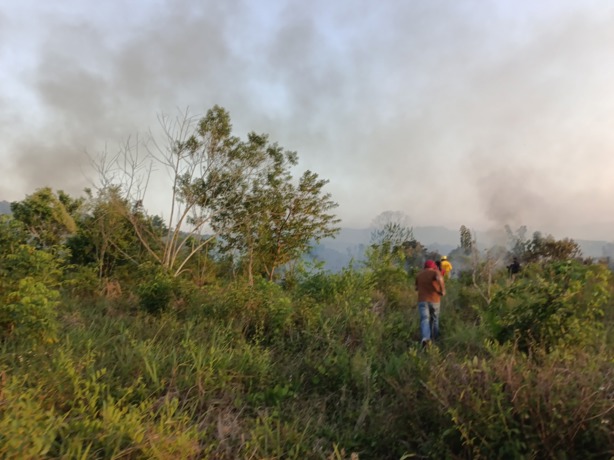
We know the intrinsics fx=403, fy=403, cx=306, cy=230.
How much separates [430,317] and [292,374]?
11.7 feet

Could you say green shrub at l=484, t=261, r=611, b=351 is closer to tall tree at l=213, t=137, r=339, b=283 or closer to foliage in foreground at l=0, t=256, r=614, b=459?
foliage in foreground at l=0, t=256, r=614, b=459

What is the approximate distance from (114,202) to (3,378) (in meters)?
11.7

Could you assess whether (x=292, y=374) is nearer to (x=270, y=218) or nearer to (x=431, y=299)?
(x=431, y=299)

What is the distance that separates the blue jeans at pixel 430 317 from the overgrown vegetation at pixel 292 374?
0.99ft

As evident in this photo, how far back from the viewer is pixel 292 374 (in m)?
4.81

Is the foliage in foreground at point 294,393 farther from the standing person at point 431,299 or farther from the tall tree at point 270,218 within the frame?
the tall tree at point 270,218

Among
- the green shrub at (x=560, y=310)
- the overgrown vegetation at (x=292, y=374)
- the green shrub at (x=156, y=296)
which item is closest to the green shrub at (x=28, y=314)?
the overgrown vegetation at (x=292, y=374)

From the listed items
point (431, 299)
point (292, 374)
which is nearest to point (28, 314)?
point (292, 374)

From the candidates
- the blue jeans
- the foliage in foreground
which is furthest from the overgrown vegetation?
the blue jeans

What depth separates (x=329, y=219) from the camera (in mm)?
18625

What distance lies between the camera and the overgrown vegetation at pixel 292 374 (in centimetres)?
289

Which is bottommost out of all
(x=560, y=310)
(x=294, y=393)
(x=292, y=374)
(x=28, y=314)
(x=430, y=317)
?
(x=294, y=393)

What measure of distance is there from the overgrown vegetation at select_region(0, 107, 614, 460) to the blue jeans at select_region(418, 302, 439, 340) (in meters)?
0.30

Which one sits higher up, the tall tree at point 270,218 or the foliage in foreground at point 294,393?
the tall tree at point 270,218
